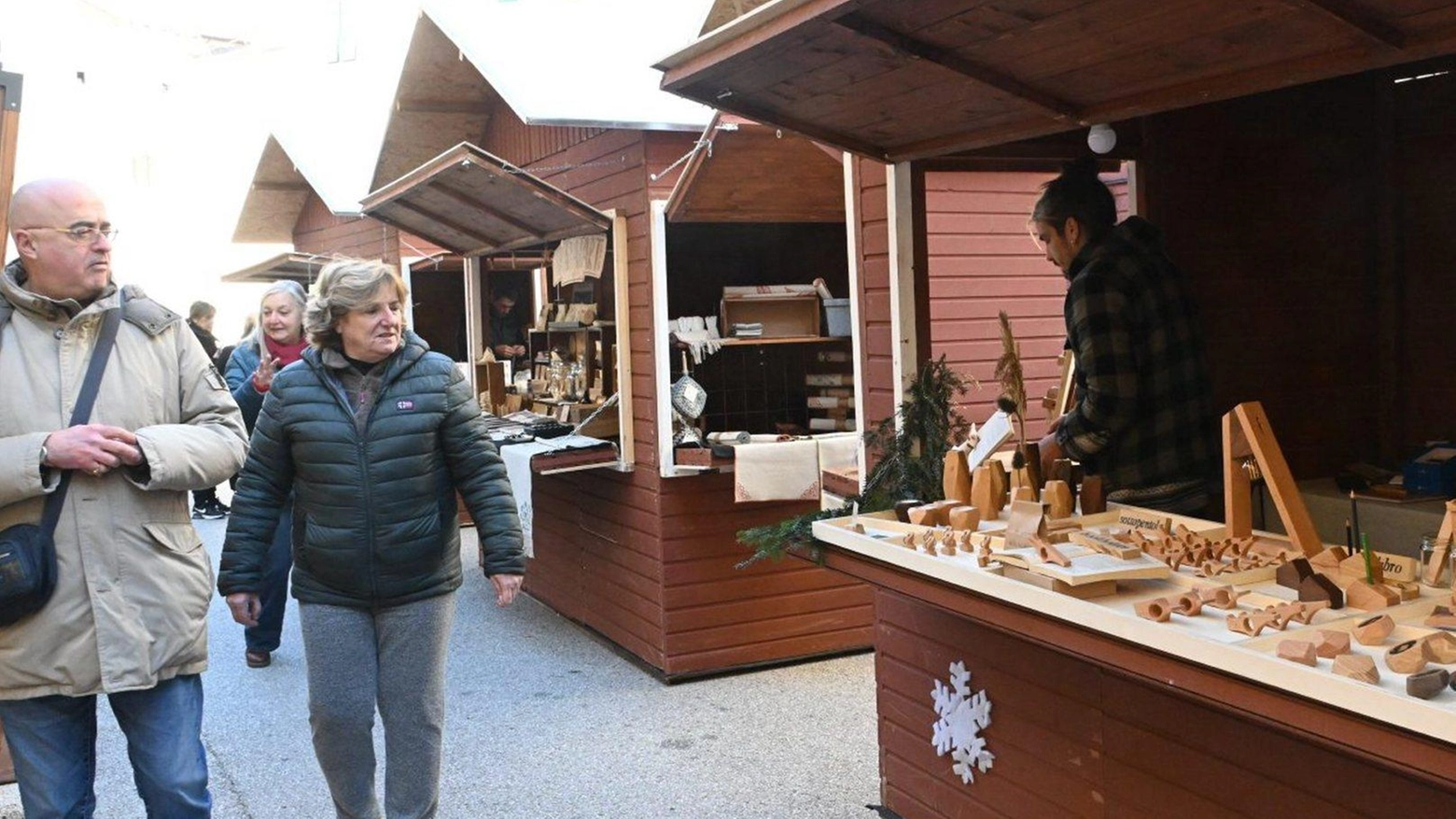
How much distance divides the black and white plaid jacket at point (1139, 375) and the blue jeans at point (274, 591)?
412 cm

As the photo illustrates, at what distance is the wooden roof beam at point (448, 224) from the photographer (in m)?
7.36

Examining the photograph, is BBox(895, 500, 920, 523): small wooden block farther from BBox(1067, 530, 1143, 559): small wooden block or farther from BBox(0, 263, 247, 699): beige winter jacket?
BBox(0, 263, 247, 699): beige winter jacket

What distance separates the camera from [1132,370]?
340 cm

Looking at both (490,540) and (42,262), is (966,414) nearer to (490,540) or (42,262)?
(490,540)

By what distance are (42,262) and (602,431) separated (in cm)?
373

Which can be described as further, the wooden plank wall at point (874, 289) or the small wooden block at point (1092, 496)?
the wooden plank wall at point (874, 289)

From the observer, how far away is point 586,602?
7191 mm

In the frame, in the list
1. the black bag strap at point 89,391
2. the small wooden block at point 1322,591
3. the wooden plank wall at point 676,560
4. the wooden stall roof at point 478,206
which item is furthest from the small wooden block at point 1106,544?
the wooden stall roof at point 478,206

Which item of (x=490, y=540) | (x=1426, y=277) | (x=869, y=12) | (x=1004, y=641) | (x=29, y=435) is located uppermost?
(x=869, y=12)

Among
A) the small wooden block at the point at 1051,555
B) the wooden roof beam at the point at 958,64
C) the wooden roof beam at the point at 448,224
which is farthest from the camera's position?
the wooden roof beam at the point at 448,224

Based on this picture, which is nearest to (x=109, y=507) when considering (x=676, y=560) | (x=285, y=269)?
(x=676, y=560)

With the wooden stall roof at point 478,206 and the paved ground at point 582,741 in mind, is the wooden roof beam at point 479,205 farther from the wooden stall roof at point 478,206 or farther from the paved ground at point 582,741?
the paved ground at point 582,741

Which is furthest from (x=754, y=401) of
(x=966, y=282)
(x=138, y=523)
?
(x=138, y=523)

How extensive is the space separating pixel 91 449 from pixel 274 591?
3.66 metres
